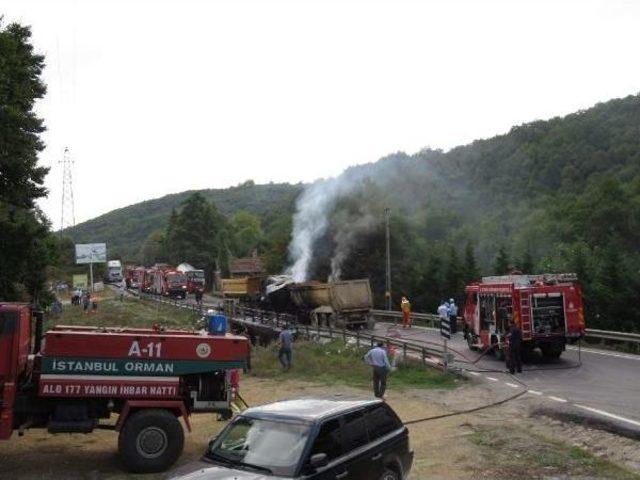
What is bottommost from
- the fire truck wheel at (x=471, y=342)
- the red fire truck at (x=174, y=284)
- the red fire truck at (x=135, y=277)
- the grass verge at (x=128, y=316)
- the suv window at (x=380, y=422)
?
the fire truck wheel at (x=471, y=342)

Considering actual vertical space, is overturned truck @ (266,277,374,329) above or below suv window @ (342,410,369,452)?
above

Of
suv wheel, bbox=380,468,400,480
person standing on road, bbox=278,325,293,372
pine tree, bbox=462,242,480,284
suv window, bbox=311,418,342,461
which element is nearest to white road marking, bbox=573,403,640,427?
suv wheel, bbox=380,468,400,480

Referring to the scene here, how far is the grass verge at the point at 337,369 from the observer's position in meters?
19.0

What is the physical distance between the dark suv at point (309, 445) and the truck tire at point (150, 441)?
327 cm

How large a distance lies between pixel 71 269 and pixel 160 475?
112 m

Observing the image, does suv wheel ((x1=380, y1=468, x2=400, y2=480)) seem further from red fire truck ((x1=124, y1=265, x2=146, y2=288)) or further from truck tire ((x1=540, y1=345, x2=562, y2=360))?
red fire truck ((x1=124, y1=265, x2=146, y2=288))

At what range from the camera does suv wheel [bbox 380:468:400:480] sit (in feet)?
25.8

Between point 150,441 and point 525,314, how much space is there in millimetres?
13560

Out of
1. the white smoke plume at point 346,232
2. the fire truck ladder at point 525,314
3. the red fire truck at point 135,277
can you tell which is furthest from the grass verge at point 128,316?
the red fire truck at point 135,277

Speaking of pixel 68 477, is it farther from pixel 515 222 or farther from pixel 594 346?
pixel 515 222

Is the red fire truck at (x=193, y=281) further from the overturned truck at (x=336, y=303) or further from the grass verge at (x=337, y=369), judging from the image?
the grass verge at (x=337, y=369)

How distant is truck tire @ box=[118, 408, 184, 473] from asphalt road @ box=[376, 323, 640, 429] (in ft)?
28.1

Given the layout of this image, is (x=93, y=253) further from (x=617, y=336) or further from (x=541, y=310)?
(x=541, y=310)

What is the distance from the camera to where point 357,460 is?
7.43 metres
